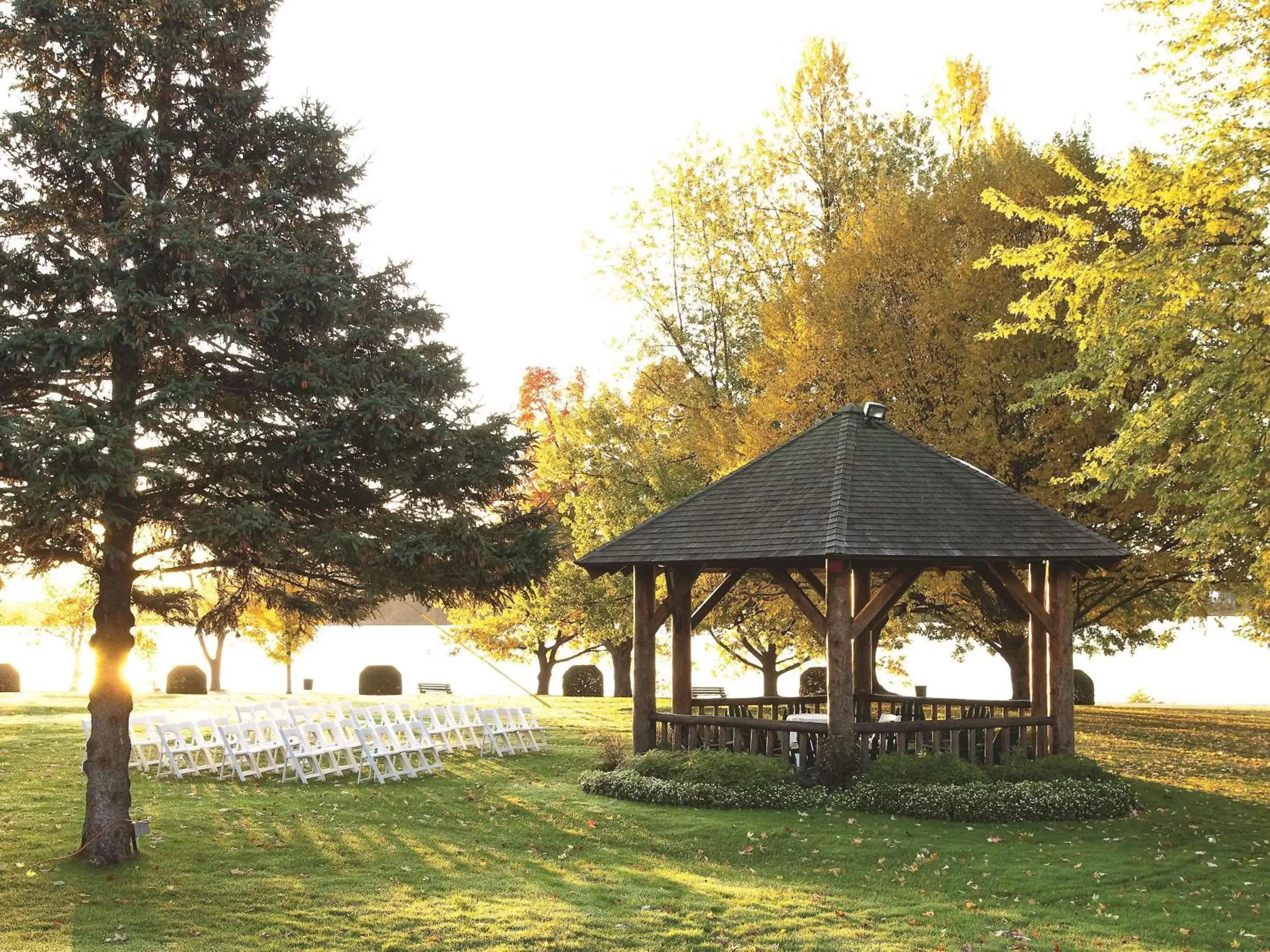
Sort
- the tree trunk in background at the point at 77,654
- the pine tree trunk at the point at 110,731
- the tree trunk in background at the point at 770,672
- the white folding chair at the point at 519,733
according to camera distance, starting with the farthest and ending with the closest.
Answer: the tree trunk in background at the point at 77,654 < the tree trunk in background at the point at 770,672 < the white folding chair at the point at 519,733 < the pine tree trunk at the point at 110,731

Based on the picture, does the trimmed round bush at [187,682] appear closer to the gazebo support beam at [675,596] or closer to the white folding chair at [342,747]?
the white folding chair at [342,747]

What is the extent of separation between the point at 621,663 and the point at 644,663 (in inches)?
723

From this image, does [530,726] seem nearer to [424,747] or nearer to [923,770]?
[424,747]

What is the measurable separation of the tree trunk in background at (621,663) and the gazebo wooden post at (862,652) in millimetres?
11990

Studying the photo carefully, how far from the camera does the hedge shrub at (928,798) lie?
13461 mm

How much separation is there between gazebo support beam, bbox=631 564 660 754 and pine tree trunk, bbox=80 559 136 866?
22.3ft

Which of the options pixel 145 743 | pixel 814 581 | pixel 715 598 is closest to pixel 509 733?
pixel 715 598

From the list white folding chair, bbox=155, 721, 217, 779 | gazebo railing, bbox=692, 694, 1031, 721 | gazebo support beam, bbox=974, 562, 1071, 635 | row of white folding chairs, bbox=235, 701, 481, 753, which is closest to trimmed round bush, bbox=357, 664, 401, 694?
row of white folding chairs, bbox=235, 701, 481, 753

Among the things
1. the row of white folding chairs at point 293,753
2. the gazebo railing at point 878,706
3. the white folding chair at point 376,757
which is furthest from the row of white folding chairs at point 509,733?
the gazebo railing at point 878,706

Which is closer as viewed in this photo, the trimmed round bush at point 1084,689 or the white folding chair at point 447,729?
the white folding chair at point 447,729

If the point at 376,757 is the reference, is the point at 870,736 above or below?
above

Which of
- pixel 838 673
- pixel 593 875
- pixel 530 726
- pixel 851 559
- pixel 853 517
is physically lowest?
pixel 593 875

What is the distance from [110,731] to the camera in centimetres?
1077

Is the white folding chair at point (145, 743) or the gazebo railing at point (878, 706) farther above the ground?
the gazebo railing at point (878, 706)
